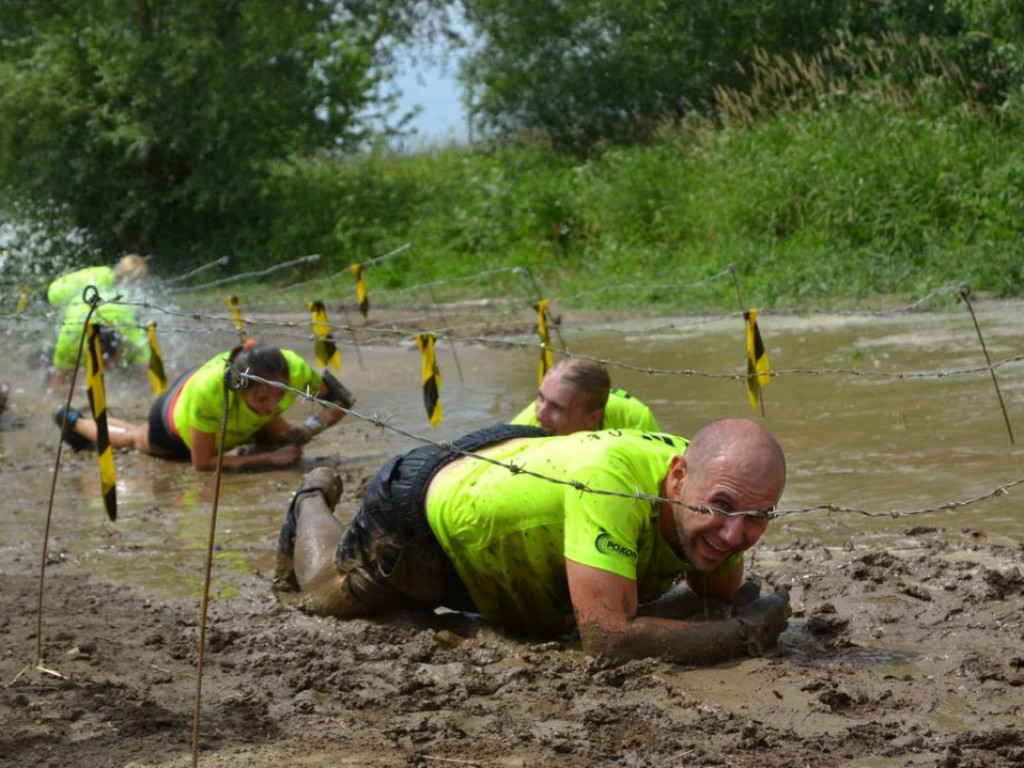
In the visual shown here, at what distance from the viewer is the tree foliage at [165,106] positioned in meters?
28.5

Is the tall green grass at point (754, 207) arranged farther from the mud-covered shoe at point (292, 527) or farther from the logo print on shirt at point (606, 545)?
the logo print on shirt at point (606, 545)

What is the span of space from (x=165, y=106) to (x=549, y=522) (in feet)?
83.2

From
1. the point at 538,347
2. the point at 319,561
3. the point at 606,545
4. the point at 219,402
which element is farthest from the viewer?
the point at 219,402

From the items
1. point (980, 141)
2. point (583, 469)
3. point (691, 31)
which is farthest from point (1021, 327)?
point (691, 31)

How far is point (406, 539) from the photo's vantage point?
5.79 metres

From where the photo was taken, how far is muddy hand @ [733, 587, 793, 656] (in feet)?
17.6

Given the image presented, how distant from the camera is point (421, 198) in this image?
2853cm

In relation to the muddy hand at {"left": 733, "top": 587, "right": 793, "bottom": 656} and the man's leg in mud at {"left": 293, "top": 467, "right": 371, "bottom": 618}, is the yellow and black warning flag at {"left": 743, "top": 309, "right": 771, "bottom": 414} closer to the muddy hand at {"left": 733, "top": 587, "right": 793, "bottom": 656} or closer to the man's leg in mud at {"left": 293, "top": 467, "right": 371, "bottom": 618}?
the man's leg in mud at {"left": 293, "top": 467, "right": 371, "bottom": 618}

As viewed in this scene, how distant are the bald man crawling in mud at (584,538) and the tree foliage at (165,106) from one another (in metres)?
23.6

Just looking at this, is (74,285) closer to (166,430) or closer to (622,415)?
(166,430)

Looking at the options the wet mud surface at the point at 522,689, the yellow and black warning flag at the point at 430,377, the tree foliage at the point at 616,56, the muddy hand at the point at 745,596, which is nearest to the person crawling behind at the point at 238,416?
the yellow and black warning flag at the point at 430,377

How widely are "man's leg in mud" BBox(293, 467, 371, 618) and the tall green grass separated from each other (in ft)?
27.1

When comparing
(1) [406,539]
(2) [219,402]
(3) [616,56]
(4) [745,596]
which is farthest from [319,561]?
(3) [616,56]

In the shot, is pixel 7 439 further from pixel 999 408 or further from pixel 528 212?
pixel 528 212
